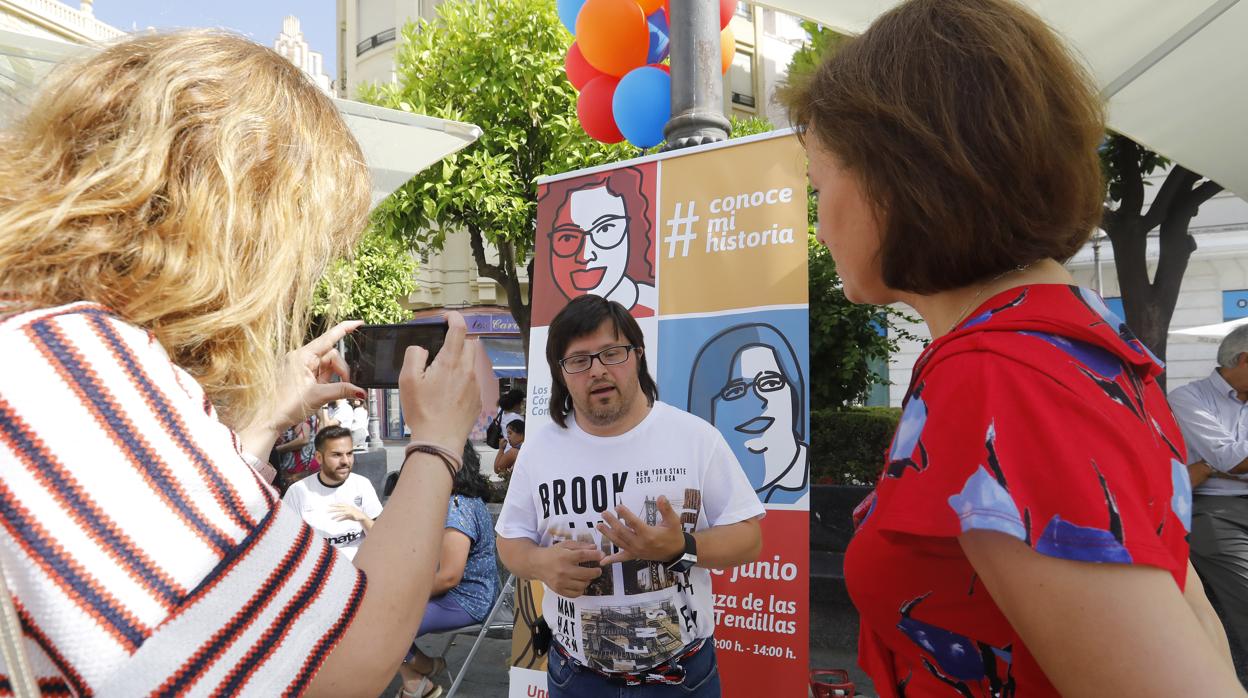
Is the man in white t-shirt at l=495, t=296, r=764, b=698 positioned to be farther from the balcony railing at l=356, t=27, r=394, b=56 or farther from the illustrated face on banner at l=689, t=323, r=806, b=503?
the balcony railing at l=356, t=27, r=394, b=56

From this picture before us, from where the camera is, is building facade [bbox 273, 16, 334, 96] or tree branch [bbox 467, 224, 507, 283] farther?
tree branch [bbox 467, 224, 507, 283]

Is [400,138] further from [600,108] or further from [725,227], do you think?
[725,227]

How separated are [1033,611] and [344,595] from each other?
2.43 feet

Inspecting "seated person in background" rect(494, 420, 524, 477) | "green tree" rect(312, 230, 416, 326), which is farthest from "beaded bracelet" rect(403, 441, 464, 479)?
"green tree" rect(312, 230, 416, 326)

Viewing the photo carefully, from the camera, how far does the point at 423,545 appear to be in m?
1.04

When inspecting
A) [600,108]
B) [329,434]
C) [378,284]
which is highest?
[600,108]

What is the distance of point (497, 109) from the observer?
8.18 meters

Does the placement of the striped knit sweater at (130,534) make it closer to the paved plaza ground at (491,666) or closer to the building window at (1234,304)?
the paved plaza ground at (491,666)

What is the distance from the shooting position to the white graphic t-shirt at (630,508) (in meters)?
2.14

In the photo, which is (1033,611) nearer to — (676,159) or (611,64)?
(676,159)

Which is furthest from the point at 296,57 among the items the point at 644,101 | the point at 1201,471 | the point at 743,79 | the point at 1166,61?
the point at 743,79

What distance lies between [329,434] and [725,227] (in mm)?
3348

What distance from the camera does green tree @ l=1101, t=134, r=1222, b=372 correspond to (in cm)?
641

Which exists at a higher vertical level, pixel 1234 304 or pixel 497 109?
pixel 497 109
